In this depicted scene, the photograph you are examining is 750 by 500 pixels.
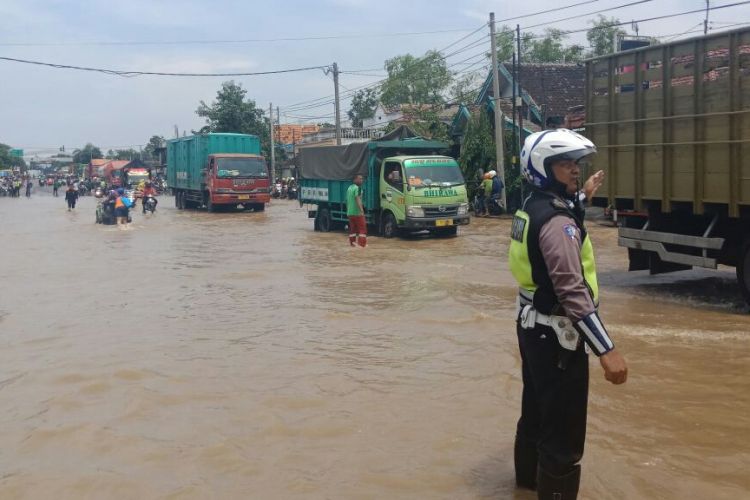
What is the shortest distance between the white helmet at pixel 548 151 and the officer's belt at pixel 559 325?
21.7 inches

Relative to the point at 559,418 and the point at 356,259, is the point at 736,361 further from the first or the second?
the point at 356,259

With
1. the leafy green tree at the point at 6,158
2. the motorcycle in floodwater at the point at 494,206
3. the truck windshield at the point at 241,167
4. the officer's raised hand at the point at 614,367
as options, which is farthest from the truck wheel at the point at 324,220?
the leafy green tree at the point at 6,158

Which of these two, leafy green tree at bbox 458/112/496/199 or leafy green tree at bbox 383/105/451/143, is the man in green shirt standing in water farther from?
leafy green tree at bbox 383/105/451/143

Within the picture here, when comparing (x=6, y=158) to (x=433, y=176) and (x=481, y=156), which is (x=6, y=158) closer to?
(x=481, y=156)

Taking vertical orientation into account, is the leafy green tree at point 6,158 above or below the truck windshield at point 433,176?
above

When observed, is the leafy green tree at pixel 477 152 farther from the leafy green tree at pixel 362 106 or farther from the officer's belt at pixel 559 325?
the leafy green tree at pixel 362 106

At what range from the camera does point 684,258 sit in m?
9.89

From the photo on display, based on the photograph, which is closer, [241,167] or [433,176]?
[433,176]

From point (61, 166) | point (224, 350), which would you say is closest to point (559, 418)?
point (224, 350)

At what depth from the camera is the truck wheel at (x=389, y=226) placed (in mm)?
19000

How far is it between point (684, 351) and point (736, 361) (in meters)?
0.50

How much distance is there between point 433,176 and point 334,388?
41.1 feet

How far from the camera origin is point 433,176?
18484 mm

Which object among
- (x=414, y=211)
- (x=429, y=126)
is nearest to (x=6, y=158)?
(x=429, y=126)
